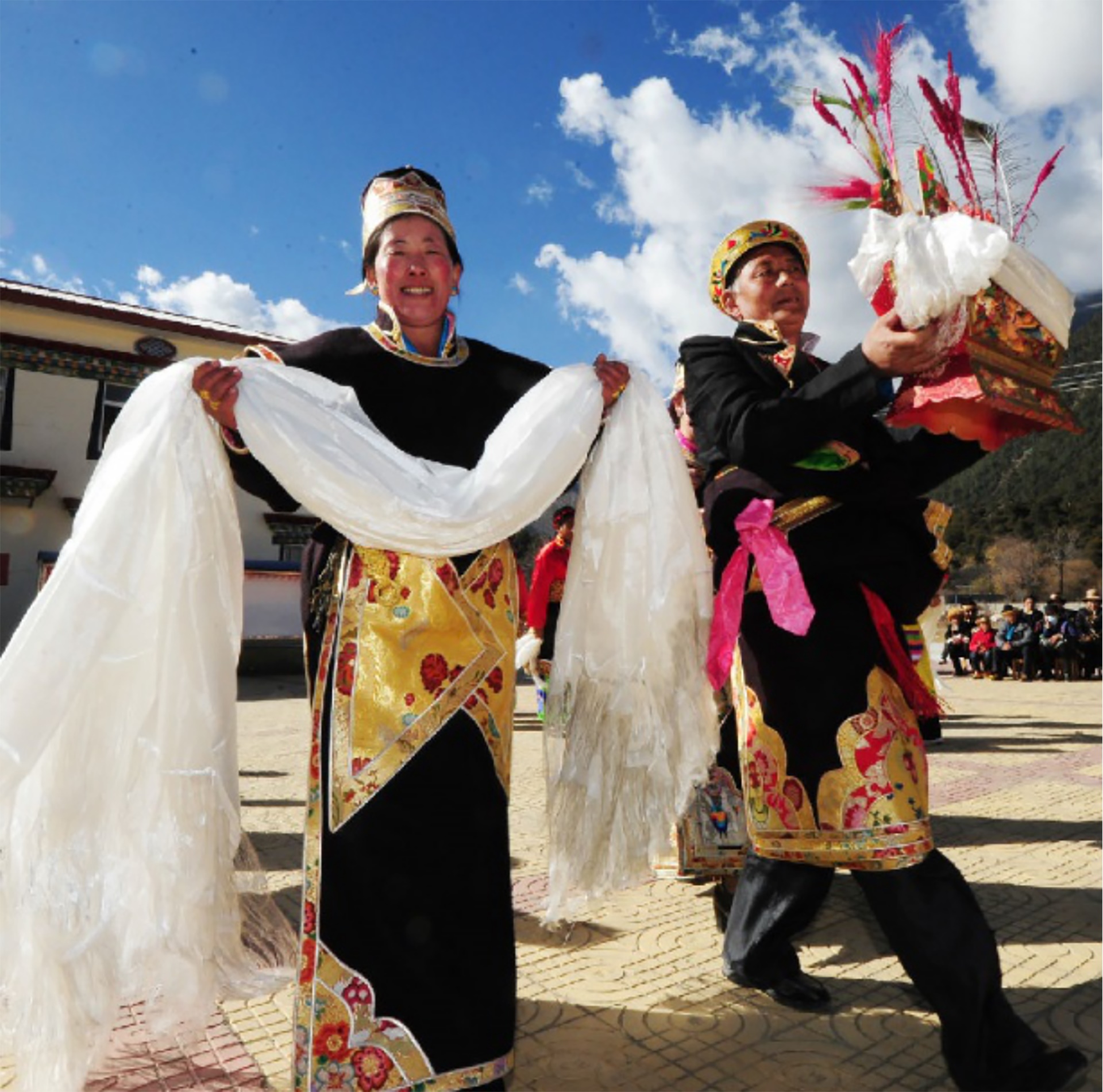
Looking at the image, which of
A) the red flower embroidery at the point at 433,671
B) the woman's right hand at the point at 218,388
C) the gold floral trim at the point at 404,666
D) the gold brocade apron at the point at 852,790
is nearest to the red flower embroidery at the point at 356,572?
the gold floral trim at the point at 404,666

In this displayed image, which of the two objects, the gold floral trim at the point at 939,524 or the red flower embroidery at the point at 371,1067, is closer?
the red flower embroidery at the point at 371,1067

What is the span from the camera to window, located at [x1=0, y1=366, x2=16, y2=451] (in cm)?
1452

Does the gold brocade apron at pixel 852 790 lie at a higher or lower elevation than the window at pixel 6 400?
lower

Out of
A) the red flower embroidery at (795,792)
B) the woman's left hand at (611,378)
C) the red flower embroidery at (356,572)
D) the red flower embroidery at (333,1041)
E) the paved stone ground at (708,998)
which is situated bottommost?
the paved stone ground at (708,998)

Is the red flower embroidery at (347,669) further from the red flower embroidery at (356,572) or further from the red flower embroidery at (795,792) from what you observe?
the red flower embroidery at (795,792)

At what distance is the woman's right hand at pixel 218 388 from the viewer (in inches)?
79.9

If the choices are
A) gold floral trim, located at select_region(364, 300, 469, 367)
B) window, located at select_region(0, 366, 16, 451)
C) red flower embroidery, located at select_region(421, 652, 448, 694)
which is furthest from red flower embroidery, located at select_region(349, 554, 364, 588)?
window, located at select_region(0, 366, 16, 451)

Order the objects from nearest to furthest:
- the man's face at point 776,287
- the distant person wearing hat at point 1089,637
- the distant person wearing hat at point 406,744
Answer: the distant person wearing hat at point 406,744, the man's face at point 776,287, the distant person wearing hat at point 1089,637

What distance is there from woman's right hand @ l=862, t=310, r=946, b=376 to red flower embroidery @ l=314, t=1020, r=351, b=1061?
1.80 metres

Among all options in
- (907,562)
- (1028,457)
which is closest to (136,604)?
(907,562)

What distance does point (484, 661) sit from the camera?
2064mm

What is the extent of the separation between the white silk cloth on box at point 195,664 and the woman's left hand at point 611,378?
0.04m

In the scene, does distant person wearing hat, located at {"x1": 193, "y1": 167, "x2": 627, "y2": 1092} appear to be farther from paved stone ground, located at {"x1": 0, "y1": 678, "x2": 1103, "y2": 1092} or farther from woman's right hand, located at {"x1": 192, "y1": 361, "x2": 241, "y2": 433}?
paved stone ground, located at {"x1": 0, "y1": 678, "x2": 1103, "y2": 1092}

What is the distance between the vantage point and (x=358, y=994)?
1856mm
